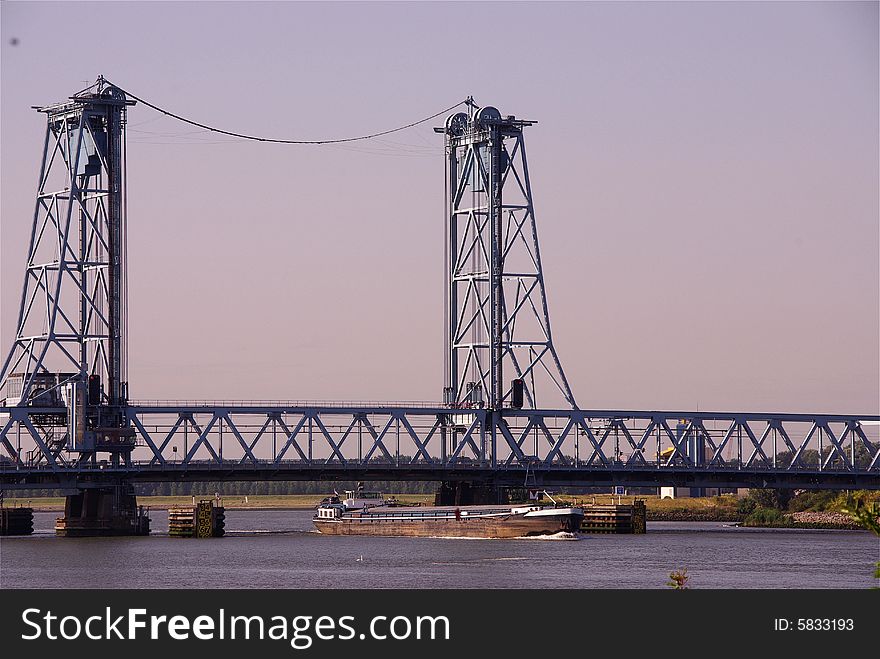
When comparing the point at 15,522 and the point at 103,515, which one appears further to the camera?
the point at 15,522

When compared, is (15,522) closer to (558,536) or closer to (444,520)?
(444,520)

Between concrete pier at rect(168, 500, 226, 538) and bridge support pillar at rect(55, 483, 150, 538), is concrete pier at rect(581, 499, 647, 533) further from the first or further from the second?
bridge support pillar at rect(55, 483, 150, 538)

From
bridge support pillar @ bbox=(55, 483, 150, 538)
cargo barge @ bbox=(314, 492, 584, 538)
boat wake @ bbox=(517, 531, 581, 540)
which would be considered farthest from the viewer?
cargo barge @ bbox=(314, 492, 584, 538)

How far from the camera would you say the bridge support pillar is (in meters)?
99.7

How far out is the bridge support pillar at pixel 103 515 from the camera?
9969 centimetres

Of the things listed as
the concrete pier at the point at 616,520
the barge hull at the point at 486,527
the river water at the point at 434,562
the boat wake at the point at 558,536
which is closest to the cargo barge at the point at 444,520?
the barge hull at the point at 486,527

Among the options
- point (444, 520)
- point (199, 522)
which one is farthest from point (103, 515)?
point (444, 520)

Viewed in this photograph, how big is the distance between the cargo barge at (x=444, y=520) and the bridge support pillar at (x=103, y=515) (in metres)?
13.8

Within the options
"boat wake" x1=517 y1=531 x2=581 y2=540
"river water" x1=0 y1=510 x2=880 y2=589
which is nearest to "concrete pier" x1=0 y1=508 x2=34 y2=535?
"river water" x1=0 y1=510 x2=880 y2=589

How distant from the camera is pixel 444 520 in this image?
10350cm

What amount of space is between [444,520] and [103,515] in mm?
19073

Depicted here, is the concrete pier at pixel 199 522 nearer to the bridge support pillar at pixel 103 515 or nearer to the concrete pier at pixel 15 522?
the bridge support pillar at pixel 103 515

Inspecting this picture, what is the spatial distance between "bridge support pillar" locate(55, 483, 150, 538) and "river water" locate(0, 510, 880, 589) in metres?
2.08
